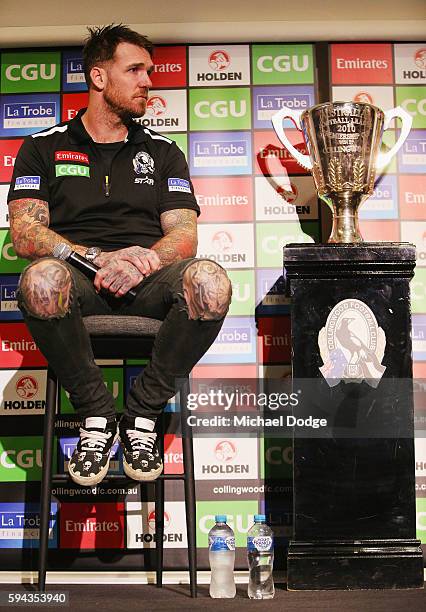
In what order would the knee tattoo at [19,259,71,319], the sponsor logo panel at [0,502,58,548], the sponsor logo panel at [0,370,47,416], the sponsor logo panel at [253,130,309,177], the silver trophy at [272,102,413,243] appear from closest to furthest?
the knee tattoo at [19,259,71,319]
the silver trophy at [272,102,413,243]
the sponsor logo panel at [0,502,58,548]
the sponsor logo panel at [0,370,47,416]
the sponsor logo panel at [253,130,309,177]

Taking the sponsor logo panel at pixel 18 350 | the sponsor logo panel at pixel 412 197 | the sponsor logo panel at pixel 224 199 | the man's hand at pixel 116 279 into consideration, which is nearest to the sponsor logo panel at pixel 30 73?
the sponsor logo panel at pixel 224 199

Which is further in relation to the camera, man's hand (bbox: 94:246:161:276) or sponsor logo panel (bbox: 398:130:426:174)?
sponsor logo panel (bbox: 398:130:426:174)

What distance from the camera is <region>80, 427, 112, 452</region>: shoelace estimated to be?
221 centimetres

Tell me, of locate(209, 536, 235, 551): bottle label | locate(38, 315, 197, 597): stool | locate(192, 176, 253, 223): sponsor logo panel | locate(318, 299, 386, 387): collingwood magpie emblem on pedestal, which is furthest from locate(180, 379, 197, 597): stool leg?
locate(192, 176, 253, 223): sponsor logo panel

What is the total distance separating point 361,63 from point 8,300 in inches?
64.3

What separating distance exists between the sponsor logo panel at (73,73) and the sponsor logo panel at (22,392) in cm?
111

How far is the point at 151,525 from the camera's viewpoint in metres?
2.91

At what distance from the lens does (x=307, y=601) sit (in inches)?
88.7

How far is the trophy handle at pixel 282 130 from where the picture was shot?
2877 millimetres

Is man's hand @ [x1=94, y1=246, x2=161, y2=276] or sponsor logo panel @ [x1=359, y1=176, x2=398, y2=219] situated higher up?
sponsor logo panel @ [x1=359, y1=176, x2=398, y2=219]

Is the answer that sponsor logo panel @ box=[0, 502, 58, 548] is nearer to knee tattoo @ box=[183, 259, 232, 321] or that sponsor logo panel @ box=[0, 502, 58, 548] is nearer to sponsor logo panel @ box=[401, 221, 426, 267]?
knee tattoo @ box=[183, 259, 232, 321]

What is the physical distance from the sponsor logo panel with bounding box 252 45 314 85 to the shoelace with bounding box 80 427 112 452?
5.26ft

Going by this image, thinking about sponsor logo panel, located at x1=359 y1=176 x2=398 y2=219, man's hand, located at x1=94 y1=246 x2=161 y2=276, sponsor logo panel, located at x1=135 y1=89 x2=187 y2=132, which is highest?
sponsor logo panel, located at x1=135 y1=89 x2=187 y2=132

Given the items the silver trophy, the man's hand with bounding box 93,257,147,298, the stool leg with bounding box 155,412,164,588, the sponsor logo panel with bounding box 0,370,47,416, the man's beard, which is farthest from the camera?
the sponsor logo panel with bounding box 0,370,47,416
